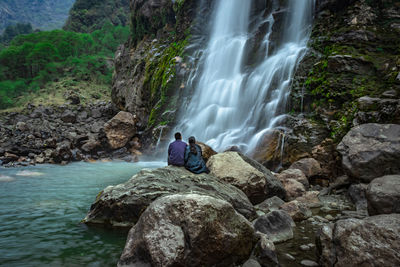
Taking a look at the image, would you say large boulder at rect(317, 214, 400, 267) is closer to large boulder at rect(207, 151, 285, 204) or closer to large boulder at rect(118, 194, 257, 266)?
large boulder at rect(118, 194, 257, 266)

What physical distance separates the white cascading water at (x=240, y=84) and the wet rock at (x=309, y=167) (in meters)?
2.81

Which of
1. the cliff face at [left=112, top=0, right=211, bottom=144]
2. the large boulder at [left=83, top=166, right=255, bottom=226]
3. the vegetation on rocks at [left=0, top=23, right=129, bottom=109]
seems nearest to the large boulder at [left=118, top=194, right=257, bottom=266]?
the large boulder at [left=83, top=166, right=255, bottom=226]

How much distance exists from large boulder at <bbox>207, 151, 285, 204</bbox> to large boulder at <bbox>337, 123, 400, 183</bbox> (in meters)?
2.07

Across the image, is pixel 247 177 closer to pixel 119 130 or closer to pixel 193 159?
pixel 193 159

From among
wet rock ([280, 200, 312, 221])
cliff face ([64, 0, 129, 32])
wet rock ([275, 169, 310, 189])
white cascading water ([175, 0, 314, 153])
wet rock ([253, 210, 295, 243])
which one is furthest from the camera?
cliff face ([64, 0, 129, 32])

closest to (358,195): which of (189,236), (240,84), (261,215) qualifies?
(261,215)

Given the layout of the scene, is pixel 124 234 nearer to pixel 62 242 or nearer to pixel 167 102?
pixel 62 242

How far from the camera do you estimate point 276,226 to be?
4.64 metres

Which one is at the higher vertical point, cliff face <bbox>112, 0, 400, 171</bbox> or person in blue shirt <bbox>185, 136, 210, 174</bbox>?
cliff face <bbox>112, 0, 400, 171</bbox>

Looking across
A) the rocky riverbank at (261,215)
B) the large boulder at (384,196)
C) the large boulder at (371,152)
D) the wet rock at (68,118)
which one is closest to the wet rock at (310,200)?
the rocky riverbank at (261,215)

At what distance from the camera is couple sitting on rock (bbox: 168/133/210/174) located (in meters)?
6.83

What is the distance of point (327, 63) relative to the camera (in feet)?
39.9

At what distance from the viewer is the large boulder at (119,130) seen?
64.7 feet

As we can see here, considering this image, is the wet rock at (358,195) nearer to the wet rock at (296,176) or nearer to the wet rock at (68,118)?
the wet rock at (296,176)
